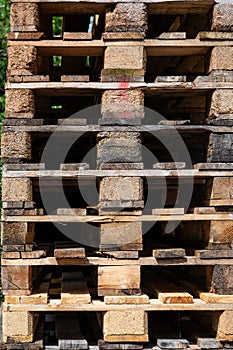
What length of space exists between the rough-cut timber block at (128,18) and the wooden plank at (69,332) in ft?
8.16

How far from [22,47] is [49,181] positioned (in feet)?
3.61

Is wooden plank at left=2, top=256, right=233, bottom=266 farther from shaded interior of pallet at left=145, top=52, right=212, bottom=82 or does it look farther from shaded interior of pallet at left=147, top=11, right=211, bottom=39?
shaded interior of pallet at left=147, top=11, right=211, bottom=39

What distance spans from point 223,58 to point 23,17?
5.44 feet

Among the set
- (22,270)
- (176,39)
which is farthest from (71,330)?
(176,39)

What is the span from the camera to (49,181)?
4.46 meters

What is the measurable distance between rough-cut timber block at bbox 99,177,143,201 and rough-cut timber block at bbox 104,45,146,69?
3.00ft

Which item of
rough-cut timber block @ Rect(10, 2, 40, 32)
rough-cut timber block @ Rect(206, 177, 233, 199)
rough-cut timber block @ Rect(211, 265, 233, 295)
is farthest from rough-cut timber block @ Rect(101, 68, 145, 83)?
rough-cut timber block @ Rect(211, 265, 233, 295)

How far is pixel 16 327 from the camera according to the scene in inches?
165

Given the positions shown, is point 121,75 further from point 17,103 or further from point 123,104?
point 17,103

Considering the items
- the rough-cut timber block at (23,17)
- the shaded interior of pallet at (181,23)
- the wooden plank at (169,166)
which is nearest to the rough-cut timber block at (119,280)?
the wooden plank at (169,166)

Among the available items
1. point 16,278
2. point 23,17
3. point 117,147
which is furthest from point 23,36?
point 16,278

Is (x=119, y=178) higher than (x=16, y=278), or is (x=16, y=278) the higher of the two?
(x=119, y=178)

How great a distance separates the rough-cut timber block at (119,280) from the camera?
4.25m

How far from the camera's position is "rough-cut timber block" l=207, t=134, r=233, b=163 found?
14.3ft
